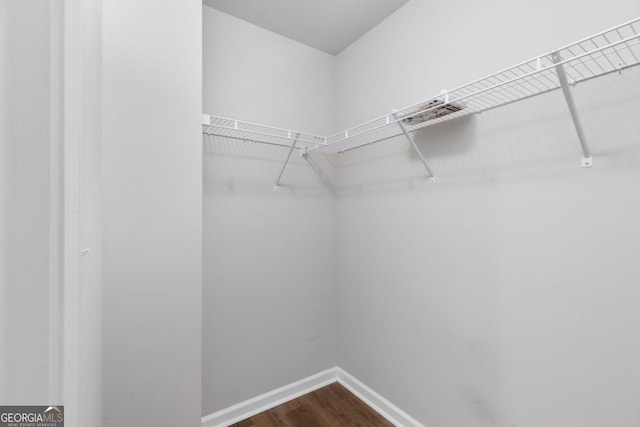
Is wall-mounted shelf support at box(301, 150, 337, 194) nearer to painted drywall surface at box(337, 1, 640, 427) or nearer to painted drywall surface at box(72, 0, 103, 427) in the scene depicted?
painted drywall surface at box(337, 1, 640, 427)

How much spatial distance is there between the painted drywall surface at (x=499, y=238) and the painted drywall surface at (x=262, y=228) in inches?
13.0

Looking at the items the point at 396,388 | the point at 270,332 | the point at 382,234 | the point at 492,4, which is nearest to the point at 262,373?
the point at 270,332

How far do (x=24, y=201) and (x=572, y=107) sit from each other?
4.55ft

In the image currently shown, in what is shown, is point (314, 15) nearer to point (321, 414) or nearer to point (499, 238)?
point (499, 238)

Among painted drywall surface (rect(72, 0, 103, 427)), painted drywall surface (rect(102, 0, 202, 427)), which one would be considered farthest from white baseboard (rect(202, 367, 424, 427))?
painted drywall surface (rect(72, 0, 103, 427))

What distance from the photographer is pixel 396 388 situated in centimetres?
161

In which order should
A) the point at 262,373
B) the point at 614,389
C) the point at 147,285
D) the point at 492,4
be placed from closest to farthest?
the point at 614,389, the point at 147,285, the point at 492,4, the point at 262,373

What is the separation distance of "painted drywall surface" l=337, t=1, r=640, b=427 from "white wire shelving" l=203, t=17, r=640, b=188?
5 centimetres

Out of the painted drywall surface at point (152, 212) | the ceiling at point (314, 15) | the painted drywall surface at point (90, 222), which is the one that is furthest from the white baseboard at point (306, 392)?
the ceiling at point (314, 15)

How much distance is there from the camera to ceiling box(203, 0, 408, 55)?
154 centimetres

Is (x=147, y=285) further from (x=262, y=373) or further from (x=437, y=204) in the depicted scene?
(x=437, y=204)

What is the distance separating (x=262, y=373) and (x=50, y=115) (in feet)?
5.71

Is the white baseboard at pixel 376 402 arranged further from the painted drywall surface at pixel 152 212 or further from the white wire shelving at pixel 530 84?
the white wire shelving at pixel 530 84

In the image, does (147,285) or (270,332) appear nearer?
(147,285)
